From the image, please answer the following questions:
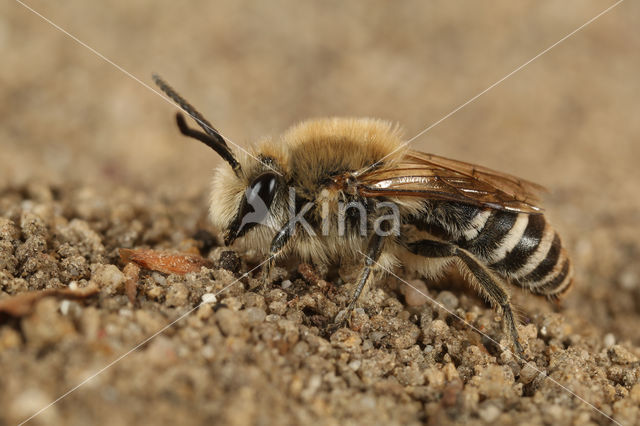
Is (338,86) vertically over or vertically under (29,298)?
over

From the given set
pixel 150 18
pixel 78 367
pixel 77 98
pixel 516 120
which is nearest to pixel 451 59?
pixel 516 120

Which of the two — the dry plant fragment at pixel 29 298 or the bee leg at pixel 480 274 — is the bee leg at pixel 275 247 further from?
the dry plant fragment at pixel 29 298

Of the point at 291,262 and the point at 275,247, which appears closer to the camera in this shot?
the point at 275,247

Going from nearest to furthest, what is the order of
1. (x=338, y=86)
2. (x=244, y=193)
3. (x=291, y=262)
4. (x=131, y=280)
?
(x=131, y=280) < (x=244, y=193) < (x=291, y=262) < (x=338, y=86)

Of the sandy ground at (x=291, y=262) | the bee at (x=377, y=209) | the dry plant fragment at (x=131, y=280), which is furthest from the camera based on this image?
the bee at (x=377, y=209)

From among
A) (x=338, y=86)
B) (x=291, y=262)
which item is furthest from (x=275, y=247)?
(x=338, y=86)

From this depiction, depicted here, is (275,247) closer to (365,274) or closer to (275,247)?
(275,247)

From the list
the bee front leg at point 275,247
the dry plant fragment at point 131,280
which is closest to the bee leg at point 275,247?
the bee front leg at point 275,247

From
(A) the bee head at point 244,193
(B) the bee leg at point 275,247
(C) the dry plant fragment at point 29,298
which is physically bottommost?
(C) the dry plant fragment at point 29,298
